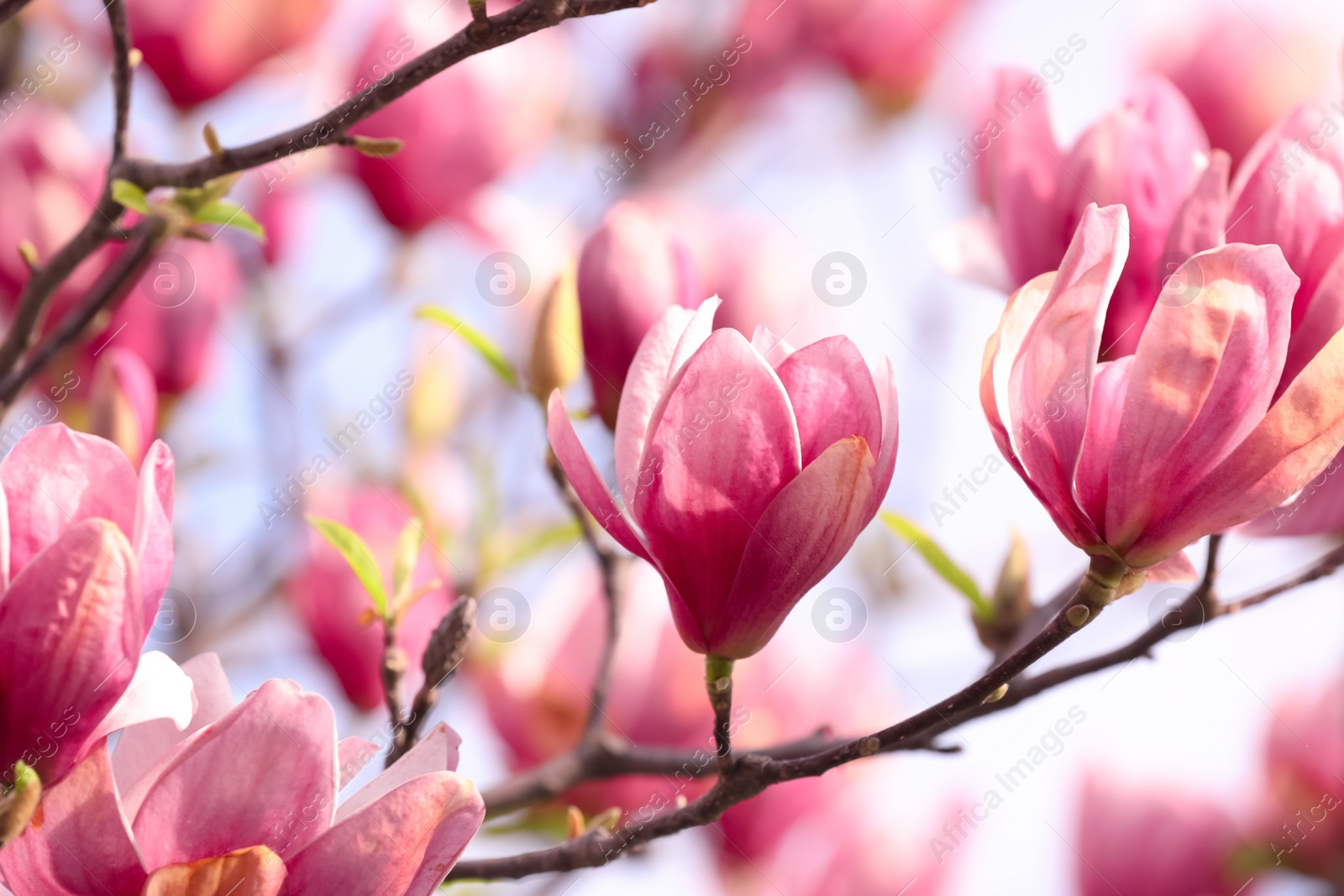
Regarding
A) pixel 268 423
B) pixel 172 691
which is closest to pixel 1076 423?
pixel 172 691

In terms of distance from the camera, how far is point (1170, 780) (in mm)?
1391

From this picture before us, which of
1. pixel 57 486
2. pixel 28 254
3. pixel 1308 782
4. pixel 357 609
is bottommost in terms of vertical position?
pixel 1308 782

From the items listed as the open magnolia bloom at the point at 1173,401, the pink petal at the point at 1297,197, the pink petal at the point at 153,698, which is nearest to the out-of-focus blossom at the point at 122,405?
the pink petal at the point at 153,698

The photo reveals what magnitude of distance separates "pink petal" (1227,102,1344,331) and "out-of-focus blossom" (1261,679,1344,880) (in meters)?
0.90

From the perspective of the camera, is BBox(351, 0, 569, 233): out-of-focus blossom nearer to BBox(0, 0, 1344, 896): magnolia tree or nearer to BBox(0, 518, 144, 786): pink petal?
BBox(0, 0, 1344, 896): magnolia tree

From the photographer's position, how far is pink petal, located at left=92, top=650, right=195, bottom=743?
54 cm

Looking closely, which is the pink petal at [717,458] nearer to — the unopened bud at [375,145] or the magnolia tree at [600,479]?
the magnolia tree at [600,479]

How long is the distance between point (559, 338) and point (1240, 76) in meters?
0.72

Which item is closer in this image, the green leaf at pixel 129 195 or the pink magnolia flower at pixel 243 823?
the pink magnolia flower at pixel 243 823

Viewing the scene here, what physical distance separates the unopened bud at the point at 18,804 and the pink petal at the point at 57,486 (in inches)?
3.9

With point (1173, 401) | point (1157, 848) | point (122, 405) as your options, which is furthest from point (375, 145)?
point (1157, 848)

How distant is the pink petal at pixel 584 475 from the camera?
642 millimetres

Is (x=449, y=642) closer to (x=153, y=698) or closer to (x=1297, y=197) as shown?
(x=153, y=698)

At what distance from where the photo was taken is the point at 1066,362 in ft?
1.90
